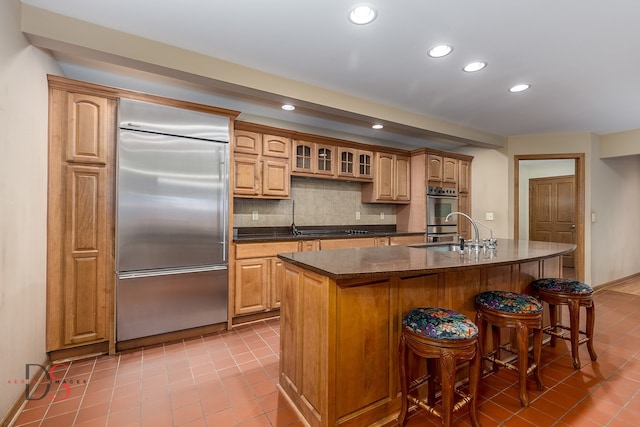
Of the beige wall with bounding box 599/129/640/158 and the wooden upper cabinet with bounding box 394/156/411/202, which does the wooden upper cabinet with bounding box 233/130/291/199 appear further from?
the beige wall with bounding box 599/129/640/158

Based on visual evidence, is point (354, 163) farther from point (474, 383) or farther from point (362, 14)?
point (474, 383)

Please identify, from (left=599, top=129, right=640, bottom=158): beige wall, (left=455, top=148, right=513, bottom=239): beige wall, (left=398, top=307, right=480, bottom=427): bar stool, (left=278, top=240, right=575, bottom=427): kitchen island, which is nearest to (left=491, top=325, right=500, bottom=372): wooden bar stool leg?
(left=278, top=240, right=575, bottom=427): kitchen island

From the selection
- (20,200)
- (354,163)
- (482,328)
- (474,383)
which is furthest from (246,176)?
(474,383)

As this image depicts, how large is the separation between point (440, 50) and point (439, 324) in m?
1.97

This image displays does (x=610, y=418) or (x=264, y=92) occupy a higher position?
(x=264, y=92)

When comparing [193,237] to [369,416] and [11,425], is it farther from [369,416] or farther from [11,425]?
[369,416]

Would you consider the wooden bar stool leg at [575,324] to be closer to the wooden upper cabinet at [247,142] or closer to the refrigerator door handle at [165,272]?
the refrigerator door handle at [165,272]

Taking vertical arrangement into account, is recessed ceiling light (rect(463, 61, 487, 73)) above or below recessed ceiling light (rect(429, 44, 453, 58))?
above

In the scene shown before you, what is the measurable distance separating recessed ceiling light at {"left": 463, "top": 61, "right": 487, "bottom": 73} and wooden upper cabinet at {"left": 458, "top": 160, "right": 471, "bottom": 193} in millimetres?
2631

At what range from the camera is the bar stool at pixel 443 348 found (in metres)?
1.45

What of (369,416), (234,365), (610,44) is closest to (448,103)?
(610,44)

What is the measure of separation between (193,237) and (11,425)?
1.60 meters

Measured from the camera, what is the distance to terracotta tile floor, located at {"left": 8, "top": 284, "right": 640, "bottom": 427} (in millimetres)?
1717

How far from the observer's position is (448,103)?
3.32 metres
